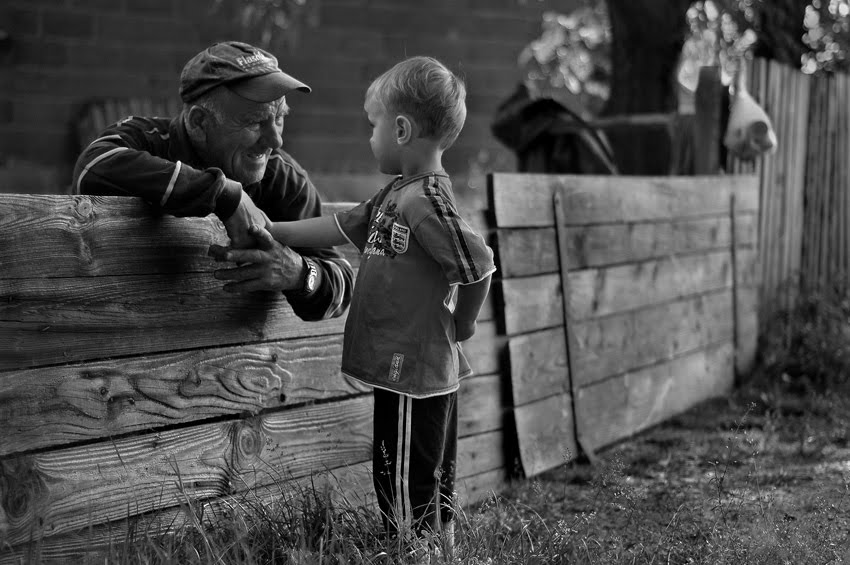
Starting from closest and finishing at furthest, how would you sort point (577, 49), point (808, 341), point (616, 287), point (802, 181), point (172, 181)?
point (172, 181), point (616, 287), point (808, 341), point (802, 181), point (577, 49)

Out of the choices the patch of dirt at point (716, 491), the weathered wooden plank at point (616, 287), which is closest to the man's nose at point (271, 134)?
the patch of dirt at point (716, 491)

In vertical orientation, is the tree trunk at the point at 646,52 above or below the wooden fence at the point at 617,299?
above

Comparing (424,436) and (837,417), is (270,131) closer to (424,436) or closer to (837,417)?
(424,436)

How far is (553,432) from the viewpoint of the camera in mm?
4520

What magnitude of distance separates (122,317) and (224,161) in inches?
22.1

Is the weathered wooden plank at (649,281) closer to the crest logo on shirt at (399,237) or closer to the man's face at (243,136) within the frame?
the crest logo on shirt at (399,237)

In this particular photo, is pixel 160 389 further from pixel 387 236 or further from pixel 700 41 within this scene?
pixel 700 41

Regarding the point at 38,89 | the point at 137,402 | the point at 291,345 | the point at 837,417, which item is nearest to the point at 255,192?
the point at 291,345

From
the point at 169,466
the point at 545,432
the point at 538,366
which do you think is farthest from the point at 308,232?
the point at 545,432

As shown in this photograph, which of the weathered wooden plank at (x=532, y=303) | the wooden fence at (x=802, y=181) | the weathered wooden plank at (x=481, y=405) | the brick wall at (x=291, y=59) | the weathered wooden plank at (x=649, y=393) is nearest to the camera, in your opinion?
the weathered wooden plank at (x=481, y=405)

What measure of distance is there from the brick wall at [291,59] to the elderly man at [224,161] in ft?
17.1

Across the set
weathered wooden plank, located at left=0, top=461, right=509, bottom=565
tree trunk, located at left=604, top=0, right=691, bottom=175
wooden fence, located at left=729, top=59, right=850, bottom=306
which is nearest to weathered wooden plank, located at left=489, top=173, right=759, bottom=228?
wooden fence, located at left=729, top=59, right=850, bottom=306

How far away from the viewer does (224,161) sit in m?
2.97

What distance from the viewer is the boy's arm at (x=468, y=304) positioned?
9.41 feet
